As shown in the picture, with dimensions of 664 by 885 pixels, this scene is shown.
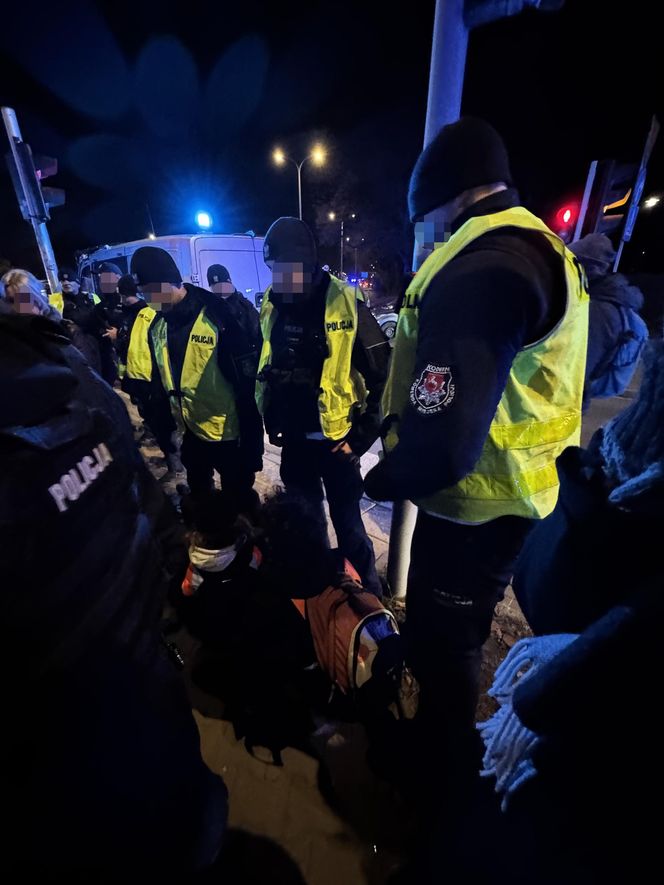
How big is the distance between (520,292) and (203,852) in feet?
6.57

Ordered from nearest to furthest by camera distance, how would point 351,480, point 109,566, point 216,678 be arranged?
point 109,566
point 216,678
point 351,480

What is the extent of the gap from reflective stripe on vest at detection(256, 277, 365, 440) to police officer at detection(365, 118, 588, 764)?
798mm

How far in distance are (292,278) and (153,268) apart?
1.31 metres

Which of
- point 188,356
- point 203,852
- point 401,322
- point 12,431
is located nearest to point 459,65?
point 401,322

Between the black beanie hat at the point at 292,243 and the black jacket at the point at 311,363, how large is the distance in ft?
0.51

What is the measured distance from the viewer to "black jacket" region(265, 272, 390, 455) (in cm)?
249

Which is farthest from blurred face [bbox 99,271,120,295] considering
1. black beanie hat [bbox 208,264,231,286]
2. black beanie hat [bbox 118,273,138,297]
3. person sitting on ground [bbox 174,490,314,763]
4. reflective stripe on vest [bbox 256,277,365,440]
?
person sitting on ground [bbox 174,490,314,763]

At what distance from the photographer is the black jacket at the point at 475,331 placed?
1120 mm

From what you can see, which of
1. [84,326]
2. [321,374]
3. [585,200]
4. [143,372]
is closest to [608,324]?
[321,374]

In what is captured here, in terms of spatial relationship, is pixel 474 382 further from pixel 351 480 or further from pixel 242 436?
pixel 242 436

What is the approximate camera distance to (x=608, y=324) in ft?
8.13

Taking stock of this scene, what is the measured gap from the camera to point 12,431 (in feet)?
2.23

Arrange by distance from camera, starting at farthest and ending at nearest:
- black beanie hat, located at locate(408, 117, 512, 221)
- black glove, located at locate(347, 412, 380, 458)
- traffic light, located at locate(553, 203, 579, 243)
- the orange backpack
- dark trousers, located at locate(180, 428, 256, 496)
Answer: traffic light, located at locate(553, 203, 579, 243) → dark trousers, located at locate(180, 428, 256, 496) → black glove, located at locate(347, 412, 380, 458) → the orange backpack → black beanie hat, located at locate(408, 117, 512, 221)

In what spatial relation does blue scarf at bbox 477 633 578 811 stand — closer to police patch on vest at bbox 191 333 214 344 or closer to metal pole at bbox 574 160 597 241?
police patch on vest at bbox 191 333 214 344
